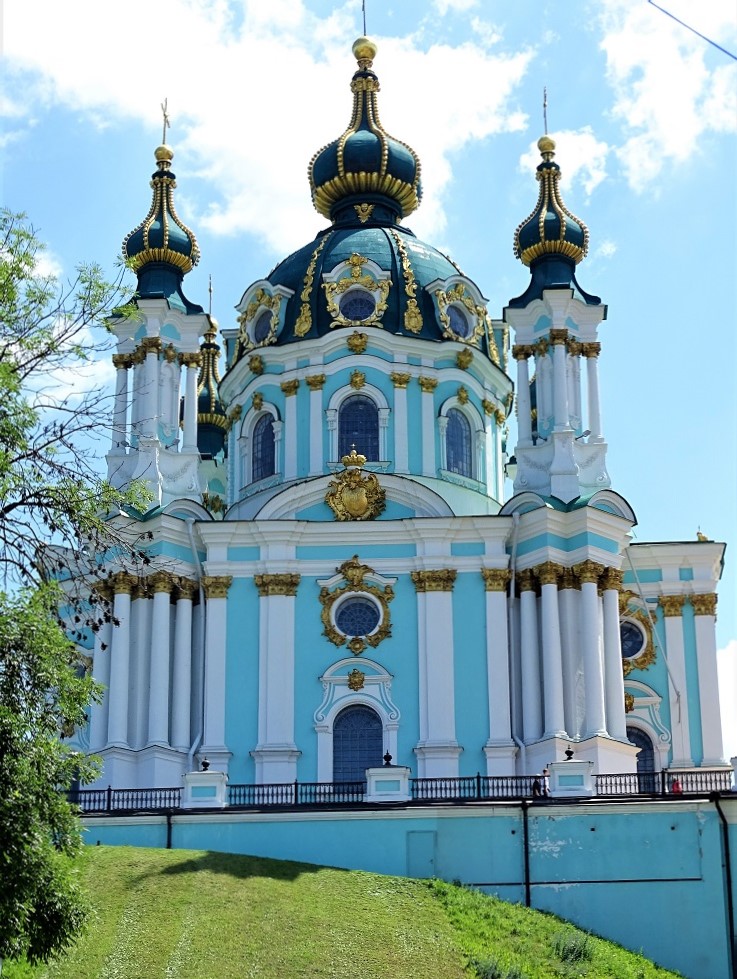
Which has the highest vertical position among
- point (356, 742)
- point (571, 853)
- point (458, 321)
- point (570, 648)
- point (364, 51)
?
point (364, 51)

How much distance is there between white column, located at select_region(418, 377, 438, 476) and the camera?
36.0 metres

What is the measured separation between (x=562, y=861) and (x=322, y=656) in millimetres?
8106

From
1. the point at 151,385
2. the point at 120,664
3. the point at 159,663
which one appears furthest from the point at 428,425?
the point at 120,664

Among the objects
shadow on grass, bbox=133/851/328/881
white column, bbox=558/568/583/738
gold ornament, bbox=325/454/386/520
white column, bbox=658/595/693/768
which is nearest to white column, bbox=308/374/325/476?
gold ornament, bbox=325/454/386/520

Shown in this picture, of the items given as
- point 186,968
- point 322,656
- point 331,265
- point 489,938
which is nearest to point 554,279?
point 331,265

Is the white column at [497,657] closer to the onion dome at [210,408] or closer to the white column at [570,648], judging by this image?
the white column at [570,648]

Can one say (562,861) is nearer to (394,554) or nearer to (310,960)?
(310,960)

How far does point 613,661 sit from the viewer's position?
3294 cm

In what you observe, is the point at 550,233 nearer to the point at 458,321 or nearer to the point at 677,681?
the point at 458,321

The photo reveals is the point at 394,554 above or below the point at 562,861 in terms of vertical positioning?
above

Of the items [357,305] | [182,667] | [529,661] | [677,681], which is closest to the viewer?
[529,661]

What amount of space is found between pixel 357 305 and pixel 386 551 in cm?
607

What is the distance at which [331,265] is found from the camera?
123 ft

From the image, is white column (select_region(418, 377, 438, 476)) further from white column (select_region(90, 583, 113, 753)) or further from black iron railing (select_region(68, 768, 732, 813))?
black iron railing (select_region(68, 768, 732, 813))
